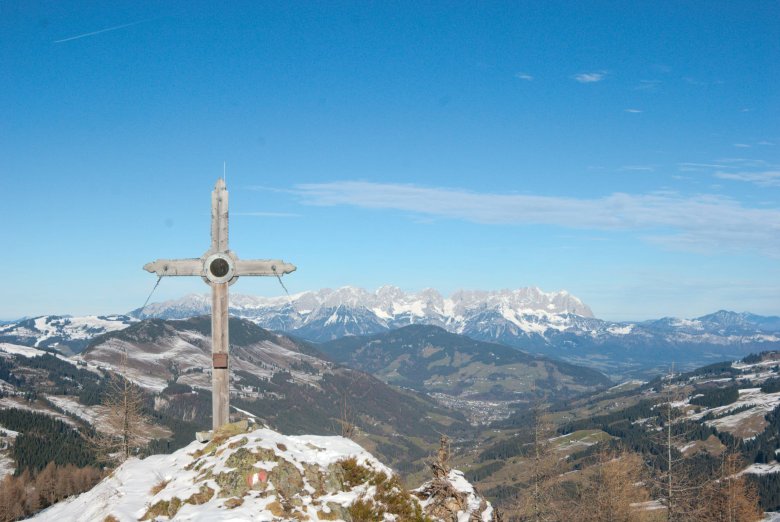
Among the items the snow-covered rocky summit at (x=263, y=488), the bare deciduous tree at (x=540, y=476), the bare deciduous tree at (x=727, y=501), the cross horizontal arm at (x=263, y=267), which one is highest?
the cross horizontal arm at (x=263, y=267)

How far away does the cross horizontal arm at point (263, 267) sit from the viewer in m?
26.3

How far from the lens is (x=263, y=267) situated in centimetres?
2642

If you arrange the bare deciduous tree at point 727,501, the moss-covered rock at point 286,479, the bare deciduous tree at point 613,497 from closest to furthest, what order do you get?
the moss-covered rock at point 286,479, the bare deciduous tree at point 613,497, the bare deciduous tree at point 727,501

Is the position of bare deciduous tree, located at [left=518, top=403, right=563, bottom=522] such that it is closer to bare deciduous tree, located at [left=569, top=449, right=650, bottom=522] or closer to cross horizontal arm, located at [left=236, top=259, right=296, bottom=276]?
bare deciduous tree, located at [left=569, top=449, right=650, bottom=522]

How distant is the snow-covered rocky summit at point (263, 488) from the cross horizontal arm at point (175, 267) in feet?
24.7

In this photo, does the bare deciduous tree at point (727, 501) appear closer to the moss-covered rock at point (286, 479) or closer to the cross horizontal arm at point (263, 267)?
the moss-covered rock at point (286, 479)

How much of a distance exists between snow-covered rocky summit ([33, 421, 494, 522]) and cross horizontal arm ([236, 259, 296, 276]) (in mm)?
6946

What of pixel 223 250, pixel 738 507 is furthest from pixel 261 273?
pixel 738 507

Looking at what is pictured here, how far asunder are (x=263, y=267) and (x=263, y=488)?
9.82 m

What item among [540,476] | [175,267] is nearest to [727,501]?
[540,476]

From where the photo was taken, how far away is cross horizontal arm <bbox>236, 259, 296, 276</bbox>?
26.3 metres

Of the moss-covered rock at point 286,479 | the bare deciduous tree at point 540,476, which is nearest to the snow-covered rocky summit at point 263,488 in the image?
the moss-covered rock at point 286,479

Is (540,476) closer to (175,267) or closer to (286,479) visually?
(286,479)

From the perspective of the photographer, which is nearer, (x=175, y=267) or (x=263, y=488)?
(x=263, y=488)
